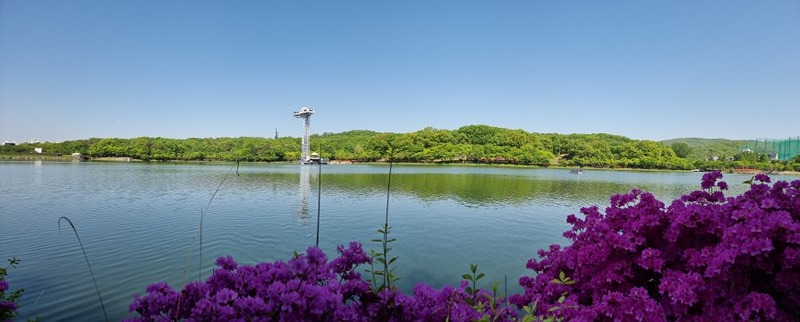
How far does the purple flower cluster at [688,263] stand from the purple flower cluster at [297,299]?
0.59 meters

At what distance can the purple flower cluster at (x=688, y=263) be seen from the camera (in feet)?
7.47

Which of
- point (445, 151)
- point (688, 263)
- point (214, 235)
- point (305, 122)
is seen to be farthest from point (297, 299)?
point (445, 151)

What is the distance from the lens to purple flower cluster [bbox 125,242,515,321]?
1631 mm

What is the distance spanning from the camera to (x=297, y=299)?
158 centimetres

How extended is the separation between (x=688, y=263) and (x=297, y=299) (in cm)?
259

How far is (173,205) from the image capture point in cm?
1702

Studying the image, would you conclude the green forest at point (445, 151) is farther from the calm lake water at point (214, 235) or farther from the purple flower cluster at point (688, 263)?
the purple flower cluster at point (688, 263)

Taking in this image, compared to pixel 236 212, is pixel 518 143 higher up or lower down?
higher up

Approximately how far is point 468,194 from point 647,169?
277ft

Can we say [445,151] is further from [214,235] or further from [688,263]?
[688,263]

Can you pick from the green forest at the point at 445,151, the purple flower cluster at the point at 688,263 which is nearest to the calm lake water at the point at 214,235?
the purple flower cluster at the point at 688,263

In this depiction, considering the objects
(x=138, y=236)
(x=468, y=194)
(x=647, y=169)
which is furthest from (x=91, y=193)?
(x=647, y=169)

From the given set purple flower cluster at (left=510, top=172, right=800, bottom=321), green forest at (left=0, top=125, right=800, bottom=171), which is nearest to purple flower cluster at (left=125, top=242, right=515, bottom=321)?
purple flower cluster at (left=510, top=172, right=800, bottom=321)

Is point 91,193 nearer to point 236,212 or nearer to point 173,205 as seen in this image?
point 173,205
